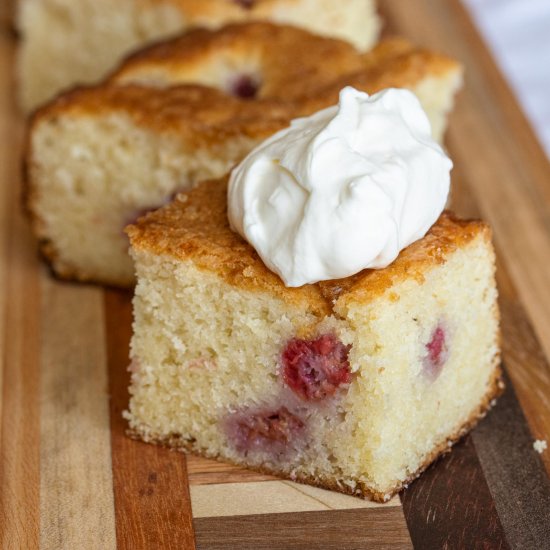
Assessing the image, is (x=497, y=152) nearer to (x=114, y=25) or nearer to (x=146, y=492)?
(x=114, y=25)

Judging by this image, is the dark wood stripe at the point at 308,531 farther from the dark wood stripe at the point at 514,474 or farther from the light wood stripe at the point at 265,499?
the dark wood stripe at the point at 514,474

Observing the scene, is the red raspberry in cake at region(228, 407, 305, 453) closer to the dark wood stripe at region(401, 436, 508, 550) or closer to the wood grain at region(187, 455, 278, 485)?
the wood grain at region(187, 455, 278, 485)

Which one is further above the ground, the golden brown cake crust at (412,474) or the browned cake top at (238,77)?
the browned cake top at (238,77)

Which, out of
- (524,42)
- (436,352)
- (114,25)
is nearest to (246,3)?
(114,25)

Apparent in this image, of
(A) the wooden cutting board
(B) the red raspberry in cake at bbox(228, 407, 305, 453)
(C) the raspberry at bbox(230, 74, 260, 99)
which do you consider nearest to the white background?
(A) the wooden cutting board

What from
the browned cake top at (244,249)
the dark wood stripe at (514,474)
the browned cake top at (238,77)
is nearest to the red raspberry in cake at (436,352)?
the browned cake top at (244,249)

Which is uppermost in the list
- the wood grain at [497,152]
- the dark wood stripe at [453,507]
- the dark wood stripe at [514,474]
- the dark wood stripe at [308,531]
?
the wood grain at [497,152]

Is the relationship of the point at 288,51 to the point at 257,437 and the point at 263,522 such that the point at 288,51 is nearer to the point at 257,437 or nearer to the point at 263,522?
the point at 257,437
